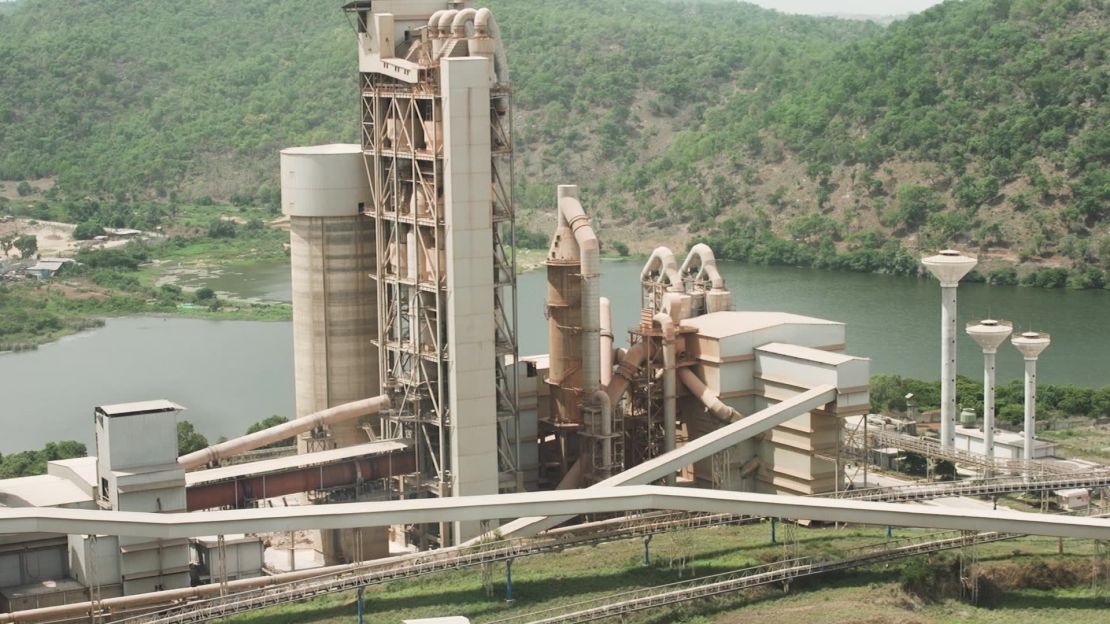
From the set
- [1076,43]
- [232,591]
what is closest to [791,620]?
[232,591]

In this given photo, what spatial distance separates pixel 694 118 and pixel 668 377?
89.0m

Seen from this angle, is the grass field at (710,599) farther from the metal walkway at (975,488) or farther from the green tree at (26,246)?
the green tree at (26,246)

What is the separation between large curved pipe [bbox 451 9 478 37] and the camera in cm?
3347

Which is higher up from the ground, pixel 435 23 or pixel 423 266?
pixel 435 23

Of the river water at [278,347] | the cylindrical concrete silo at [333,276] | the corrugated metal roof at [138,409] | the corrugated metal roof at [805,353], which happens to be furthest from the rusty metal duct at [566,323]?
the river water at [278,347]

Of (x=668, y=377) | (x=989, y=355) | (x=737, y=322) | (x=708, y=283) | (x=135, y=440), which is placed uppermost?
(x=708, y=283)

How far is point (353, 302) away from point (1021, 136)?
6949 centimetres

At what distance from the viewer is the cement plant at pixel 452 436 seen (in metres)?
29.6

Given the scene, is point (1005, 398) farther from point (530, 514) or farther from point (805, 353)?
point (530, 514)

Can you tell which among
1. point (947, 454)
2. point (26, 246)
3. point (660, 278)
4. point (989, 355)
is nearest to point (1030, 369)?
point (989, 355)

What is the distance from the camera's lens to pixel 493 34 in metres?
33.8

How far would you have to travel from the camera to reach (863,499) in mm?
33531

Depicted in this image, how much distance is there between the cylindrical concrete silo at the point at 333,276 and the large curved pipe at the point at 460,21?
373 centimetres

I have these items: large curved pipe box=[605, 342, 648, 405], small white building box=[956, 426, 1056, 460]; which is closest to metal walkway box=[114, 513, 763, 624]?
large curved pipe box=[605, 342, 648, 405]
